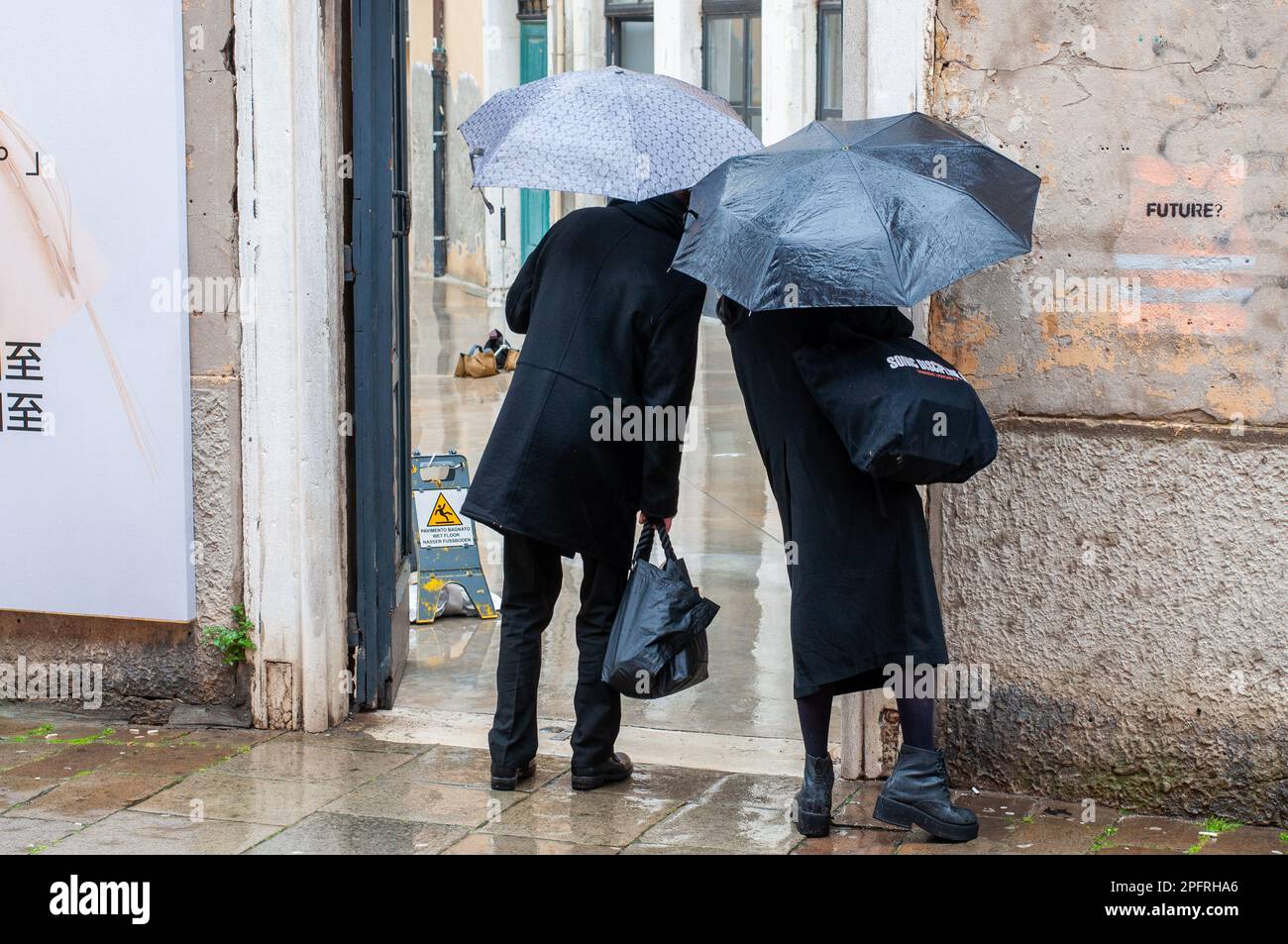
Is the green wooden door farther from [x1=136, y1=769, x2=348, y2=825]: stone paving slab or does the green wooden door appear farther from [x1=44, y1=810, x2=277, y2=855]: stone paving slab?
[x1=44, y1=810, x2=277, y2=855]: stone paving slab

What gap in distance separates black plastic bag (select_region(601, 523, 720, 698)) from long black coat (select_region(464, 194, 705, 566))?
18 centimetres

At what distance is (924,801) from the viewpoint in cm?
433

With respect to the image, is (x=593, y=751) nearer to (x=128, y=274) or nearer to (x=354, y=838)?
(x=354, y=838)

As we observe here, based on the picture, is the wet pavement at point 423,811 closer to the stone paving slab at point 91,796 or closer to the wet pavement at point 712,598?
the stone paving slab at point 91,796

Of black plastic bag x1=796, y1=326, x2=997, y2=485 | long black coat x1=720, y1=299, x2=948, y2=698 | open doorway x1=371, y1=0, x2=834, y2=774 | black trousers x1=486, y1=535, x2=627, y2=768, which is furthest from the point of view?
open doorway x1=371, y1=0, x2=834, y2=774

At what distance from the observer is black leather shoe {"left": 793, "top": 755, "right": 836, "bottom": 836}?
175 inches

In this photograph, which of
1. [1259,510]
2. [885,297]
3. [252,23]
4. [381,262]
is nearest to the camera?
[885,297]

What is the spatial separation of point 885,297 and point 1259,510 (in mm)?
1370

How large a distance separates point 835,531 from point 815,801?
786 mm

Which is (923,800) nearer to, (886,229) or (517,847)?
(517,847)

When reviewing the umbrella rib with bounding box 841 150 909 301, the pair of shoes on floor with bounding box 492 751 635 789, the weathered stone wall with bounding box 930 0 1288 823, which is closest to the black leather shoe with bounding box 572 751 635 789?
the pair of shoes on floor with bounding box 492 751 635 789

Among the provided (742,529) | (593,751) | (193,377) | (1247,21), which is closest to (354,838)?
(593,751)

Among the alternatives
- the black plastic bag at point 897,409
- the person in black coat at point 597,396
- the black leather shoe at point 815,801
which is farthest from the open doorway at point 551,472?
the black plastic bag at point 897,409
